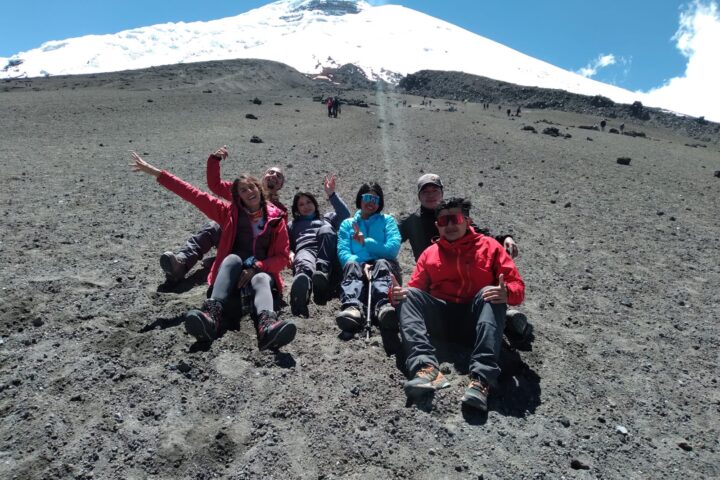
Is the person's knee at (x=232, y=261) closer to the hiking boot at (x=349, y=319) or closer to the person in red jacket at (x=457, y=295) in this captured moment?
the hiking boot at (x=349, y=319)

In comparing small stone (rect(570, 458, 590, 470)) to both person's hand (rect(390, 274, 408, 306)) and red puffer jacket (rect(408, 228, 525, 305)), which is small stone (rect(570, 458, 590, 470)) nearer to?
red puffer jacket (rect(408, 228, 525, 305))

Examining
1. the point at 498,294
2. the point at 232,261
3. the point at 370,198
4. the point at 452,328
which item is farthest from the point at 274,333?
the point at 370,198

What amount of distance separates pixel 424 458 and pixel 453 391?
706mm

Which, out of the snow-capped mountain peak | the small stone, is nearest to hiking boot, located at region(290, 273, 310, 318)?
the small stone

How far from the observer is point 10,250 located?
545cm

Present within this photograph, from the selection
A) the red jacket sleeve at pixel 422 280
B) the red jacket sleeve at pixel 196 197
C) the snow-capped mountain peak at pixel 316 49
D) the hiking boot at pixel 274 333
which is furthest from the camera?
the snow-capped mountain peak at pixel 316 49

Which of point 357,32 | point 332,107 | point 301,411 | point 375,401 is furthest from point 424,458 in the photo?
point 357,32

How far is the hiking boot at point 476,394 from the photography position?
3.19m

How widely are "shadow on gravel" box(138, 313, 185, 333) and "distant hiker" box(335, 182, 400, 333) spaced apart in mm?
1420

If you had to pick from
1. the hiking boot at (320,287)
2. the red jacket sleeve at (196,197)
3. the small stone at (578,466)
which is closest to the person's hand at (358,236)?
the hiking boot at (320,287)

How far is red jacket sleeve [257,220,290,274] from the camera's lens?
4.50 metres

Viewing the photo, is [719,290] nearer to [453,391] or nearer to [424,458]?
[453,391]

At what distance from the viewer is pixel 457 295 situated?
3.92 metres

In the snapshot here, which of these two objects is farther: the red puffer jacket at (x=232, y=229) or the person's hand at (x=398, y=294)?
the red puffer jacket at (x=232, y=229)
